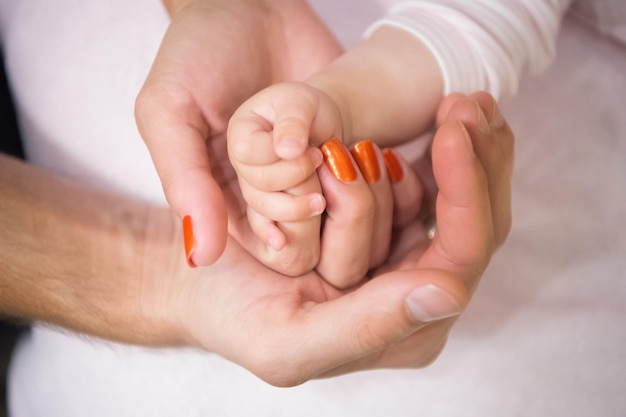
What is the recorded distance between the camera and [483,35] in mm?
622

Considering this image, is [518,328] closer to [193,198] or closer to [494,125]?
[494,125]

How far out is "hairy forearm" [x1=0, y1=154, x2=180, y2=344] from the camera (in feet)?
1.93

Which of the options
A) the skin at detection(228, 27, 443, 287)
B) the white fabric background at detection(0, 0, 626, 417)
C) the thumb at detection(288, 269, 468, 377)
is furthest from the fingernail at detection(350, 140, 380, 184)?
the white fabric background at detection(0, 0, 626, 417)

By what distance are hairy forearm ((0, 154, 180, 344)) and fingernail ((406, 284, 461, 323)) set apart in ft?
1.04

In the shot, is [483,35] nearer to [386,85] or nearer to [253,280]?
[386,85]

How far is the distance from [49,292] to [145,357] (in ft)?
0.45

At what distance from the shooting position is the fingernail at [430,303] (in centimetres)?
35

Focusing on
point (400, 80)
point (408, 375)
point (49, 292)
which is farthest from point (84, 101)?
point (408, 375)

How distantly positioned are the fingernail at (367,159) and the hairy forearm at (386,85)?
0.06m

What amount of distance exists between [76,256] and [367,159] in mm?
368

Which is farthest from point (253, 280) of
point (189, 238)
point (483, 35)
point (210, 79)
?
point (483, 35)

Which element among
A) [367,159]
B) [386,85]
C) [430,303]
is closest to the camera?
[430,303]

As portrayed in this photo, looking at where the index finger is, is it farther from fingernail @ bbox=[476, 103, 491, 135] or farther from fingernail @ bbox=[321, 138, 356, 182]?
fingernail @ bbox=[476, 103, 491, 135]

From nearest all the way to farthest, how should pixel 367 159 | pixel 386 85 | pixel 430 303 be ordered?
pixel 430 303 → pixel 367 159 → pixel 386 85
